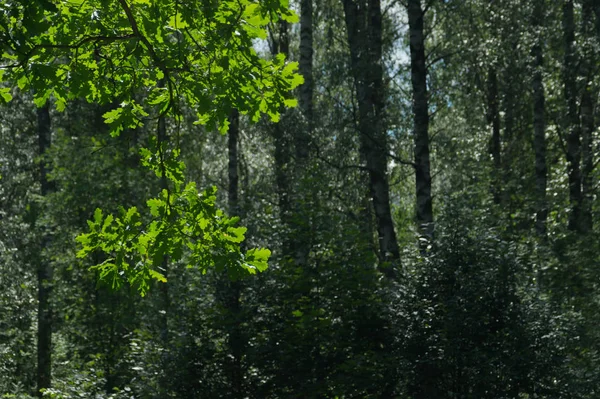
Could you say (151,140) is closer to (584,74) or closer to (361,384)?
(361,384)

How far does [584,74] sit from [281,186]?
9.25 meters

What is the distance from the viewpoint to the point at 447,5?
57.1ft

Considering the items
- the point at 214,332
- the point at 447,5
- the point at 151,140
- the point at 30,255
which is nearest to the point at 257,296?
the point at 214,332

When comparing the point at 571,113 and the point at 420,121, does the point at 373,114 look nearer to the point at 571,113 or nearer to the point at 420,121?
the point at 420,121

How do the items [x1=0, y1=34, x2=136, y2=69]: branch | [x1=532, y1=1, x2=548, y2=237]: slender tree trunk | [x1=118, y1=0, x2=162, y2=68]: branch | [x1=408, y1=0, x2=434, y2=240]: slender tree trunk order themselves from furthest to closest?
[x1=532, y1=1, x2=548, y2=237]: slender tree trunk → [x1=408, y1=0, x2=434, y2=240]: slender tree trunk → [x1=118, y1=0, x2=162, y2=68]: branch → [x1=0, y1=34, x2=136, y2=69]: branch

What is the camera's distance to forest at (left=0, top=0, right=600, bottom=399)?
6.73 meters

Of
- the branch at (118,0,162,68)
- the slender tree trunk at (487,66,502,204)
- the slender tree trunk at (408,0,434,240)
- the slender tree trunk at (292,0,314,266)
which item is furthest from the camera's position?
the slender tree trunk at (487,66,502,204)

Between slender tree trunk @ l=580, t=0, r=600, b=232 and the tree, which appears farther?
slender tree trunk @ l=580, t=0, r=600, b=232

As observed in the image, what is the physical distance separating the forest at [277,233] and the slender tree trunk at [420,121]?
38 millimetres

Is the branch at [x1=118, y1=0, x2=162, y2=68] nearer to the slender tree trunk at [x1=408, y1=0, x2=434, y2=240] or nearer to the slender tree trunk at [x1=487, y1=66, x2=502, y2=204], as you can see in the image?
the slender tree trunk at [x1=408, y1=0, x2=434, y2=240]

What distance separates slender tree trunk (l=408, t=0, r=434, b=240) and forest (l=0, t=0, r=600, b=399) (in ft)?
0.13

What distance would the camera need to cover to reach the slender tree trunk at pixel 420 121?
1470cm

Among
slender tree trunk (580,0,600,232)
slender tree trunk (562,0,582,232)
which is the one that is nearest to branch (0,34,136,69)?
slender tree trunk (580,0,600,232)

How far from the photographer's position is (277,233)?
12.7 m
